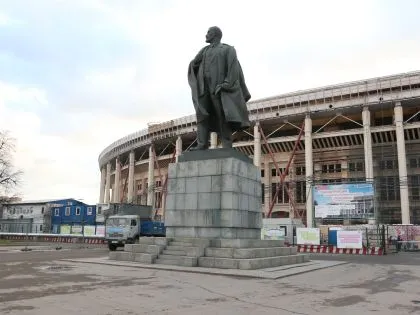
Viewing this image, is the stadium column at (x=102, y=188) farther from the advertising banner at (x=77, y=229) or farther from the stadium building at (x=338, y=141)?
the advertising banner at (x=77, y=229)

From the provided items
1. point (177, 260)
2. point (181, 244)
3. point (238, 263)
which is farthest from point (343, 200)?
point (238, 263)

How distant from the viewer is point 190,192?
1561cm

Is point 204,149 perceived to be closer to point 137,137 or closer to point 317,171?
point 317,171

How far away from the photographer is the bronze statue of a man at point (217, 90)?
632 inches

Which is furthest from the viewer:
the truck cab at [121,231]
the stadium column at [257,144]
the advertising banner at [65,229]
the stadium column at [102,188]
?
the stadium column at [102,188]

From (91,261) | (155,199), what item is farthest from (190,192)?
(155,199)

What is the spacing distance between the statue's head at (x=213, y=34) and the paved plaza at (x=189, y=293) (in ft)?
29.9

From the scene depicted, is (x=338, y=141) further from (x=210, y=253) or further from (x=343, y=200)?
(x=210, y=253)

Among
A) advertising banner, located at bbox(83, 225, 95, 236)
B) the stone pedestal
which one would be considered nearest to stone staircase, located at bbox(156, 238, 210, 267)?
the stone pedestal

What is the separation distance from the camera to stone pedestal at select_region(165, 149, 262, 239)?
14.7 m

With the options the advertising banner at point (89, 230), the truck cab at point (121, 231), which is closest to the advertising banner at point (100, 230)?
the advertising banner at point (89, 230)

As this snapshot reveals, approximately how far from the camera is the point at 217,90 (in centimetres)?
1591

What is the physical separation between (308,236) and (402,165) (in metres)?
20.2

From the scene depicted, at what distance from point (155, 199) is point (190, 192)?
60399 mm
